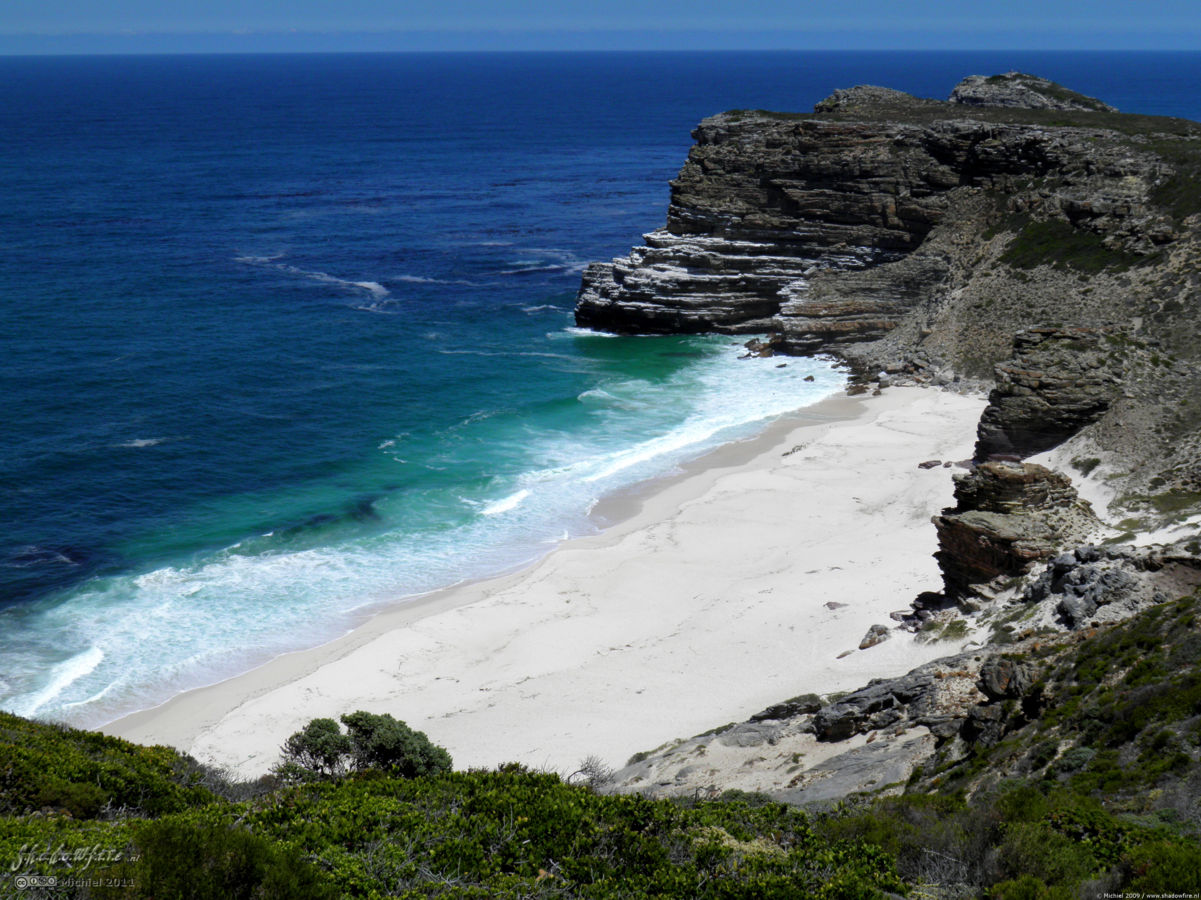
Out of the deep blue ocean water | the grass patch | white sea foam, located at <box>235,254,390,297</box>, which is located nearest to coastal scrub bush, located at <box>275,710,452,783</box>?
the deep blue ocean water

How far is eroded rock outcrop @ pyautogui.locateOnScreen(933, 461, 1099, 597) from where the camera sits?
28.2 meters

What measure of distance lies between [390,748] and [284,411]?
35606 millimetres

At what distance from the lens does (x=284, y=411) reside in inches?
2096

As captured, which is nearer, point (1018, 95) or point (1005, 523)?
point (1005, 523)

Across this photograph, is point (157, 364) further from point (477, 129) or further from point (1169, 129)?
point (477, 129)

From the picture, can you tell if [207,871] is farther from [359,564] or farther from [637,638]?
[359,564]

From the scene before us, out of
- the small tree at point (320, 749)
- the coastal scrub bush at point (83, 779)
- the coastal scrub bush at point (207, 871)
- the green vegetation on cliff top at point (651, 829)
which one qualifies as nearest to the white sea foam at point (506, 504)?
the small tree at point (320, 749)

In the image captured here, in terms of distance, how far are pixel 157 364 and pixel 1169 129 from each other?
6346 centimetres

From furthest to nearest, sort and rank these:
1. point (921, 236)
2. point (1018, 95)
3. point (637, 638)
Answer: point (1018, 95)
point (921, 236)
point (637, 638)

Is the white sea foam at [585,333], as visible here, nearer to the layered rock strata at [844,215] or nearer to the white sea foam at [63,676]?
the layered rock strata at [844,215]

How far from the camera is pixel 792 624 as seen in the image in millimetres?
30531

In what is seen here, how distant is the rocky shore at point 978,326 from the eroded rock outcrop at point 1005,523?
63 millimetres

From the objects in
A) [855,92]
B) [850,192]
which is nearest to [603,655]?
[850,192]

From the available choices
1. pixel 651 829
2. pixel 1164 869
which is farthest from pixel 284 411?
pixel 1164 869
